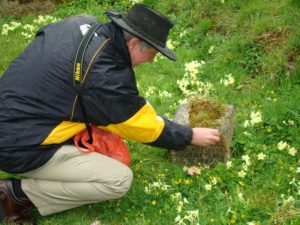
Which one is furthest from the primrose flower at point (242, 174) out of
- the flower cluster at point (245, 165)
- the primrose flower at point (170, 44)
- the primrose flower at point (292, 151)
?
the primrose flower at point (170, 44)

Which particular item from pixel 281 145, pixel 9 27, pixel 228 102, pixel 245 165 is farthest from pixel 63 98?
pixel 9 27

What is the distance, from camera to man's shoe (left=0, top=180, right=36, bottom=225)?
176 inches

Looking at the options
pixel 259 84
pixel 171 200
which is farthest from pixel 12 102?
pixel 259 84

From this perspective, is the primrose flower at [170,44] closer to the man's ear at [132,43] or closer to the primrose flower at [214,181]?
the primrose flower at [214,181]

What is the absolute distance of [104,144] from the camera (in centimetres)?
453

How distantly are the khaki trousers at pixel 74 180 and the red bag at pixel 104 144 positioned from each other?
6cm

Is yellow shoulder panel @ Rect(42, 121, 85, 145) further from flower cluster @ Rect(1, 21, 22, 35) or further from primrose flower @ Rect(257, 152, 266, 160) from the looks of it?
flower cluster @ Rect(1, 21, 22, 35)

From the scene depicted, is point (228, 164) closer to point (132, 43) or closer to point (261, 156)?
point (261, 156)

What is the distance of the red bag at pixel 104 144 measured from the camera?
4387 mm

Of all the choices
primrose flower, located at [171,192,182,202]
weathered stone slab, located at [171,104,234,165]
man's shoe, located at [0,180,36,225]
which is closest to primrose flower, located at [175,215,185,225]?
primrose flower, located at [171,192,182,202]

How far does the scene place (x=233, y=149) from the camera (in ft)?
16.3

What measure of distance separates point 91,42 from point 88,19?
1.56 ft

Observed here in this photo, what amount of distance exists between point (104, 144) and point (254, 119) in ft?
5.10

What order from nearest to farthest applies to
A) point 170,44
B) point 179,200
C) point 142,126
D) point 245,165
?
point 142,126
point 179,200
point 245,165
point 170,44
